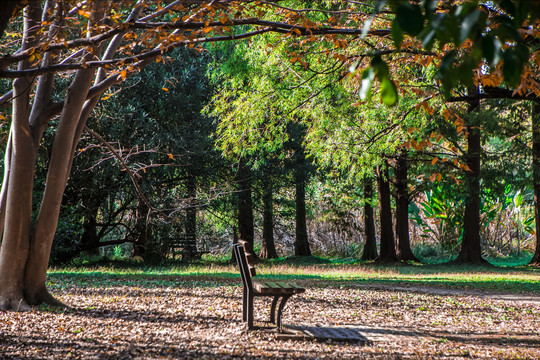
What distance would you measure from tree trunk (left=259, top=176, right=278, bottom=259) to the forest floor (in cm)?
1069

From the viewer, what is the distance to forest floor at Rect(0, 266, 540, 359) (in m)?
5.04

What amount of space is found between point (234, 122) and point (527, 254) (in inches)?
714

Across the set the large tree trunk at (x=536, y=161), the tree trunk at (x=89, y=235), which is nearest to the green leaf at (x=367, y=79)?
the large tree trunk at (x=536, y=161)

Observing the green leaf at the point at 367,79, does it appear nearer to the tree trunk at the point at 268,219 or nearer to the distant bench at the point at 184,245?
the distant bench at the point at 184,245

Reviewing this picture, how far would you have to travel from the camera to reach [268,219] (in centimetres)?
2314

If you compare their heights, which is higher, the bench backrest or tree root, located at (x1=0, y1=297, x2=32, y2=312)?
the bench backrest

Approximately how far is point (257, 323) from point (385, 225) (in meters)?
15.8

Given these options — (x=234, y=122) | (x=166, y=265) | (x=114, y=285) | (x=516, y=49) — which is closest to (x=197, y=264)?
(x=166, y=265)

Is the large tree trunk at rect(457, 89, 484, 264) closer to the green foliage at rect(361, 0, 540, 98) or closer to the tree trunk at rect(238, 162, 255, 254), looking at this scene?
the tree trunk at rect(238, 162, 255, 254)

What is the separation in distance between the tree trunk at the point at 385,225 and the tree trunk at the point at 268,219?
4.37 m

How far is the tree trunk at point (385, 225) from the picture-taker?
70.6 feet

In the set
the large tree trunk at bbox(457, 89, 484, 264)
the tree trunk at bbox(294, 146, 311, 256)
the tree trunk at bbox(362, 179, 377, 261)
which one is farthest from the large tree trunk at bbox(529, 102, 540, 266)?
the tree trunk at bbox(294, 146, 311, 256)

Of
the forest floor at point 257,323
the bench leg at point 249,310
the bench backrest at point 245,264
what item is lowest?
the forest floor at point 257,323

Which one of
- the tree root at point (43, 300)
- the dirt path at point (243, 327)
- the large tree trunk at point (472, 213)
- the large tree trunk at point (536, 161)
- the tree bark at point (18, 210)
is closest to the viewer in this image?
the dirt path at point (243, 327)
